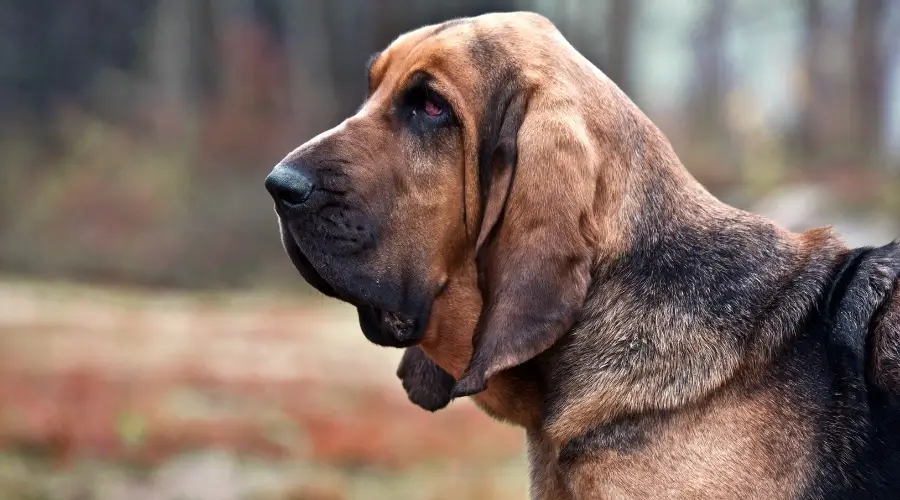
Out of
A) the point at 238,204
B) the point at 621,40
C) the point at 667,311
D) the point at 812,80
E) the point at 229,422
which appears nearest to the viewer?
the point at 667,311

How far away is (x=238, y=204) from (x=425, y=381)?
12.7m

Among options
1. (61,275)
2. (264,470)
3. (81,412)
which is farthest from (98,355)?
(61,275)

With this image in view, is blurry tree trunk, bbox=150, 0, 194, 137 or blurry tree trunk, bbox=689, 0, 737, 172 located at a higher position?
blurry tree trunk, bbox=150, 0, 194, 137

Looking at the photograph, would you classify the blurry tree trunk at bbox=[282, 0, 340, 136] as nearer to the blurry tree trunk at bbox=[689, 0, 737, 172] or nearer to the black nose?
the blurry tree trunk at bbox=[689, 0, 737, 172]

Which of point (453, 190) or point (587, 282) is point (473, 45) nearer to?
point (453, 190)

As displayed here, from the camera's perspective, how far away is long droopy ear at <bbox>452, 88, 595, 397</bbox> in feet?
10.6

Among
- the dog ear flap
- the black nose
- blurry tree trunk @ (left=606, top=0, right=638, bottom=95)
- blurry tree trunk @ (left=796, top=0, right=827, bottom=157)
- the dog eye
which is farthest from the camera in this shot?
blurry tree trunk @ (left=796, top=0, right=827, bottom=157)

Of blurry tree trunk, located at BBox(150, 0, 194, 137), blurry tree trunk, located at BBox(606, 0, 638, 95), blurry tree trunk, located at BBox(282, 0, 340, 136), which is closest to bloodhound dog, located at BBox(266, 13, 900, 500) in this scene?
blurry tree trunk, located at BBox(282, 0, 340, 136)

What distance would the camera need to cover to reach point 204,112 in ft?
55.3

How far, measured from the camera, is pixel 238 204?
16.4 m

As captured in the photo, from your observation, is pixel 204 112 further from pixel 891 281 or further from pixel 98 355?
pixel 891 281

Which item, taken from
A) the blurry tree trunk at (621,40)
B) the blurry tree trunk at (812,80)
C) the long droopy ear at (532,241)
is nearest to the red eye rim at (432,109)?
the long droopy ear at (532,241)

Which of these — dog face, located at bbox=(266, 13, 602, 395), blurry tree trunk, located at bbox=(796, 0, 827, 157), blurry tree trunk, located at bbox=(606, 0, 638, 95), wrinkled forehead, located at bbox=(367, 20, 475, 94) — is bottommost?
blurry tree trunk, located at bbox=(796, 0, 827, 157)

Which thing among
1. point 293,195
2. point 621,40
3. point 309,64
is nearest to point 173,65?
point 309,64
